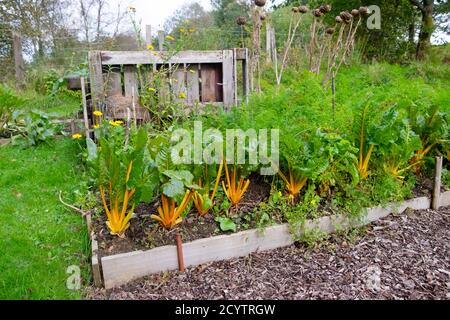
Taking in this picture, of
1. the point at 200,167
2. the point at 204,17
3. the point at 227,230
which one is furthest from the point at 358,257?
the point at 204,17

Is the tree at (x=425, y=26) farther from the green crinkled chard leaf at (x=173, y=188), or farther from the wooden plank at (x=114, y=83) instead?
the green crinkled chard leaf at (x=173, y=188)

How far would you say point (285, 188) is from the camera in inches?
102

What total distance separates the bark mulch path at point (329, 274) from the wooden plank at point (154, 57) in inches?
94.2

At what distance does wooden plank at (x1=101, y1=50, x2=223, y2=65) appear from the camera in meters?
3.67

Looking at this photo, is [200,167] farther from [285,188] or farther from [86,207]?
[86,207]

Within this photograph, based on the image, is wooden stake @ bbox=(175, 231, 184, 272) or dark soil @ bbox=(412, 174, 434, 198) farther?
dark soil @ bbox=(412, 174, 434, 198)

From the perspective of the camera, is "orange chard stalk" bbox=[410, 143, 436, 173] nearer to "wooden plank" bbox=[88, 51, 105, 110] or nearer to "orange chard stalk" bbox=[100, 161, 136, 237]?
"orange chard stalk" bbox=[100, 161, 136, 237]

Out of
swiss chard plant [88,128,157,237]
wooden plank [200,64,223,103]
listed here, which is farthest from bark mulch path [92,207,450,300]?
wooden plank [200,64,223,103]

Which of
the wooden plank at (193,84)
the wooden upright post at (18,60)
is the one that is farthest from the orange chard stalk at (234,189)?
the wooden upright post at (18,60)

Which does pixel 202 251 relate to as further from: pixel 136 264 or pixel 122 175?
pixel 122 175

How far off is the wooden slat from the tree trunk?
7.44m

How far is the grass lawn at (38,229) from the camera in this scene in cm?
192
